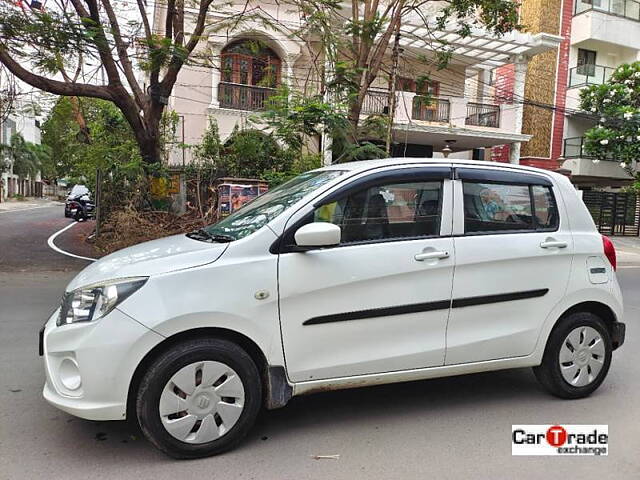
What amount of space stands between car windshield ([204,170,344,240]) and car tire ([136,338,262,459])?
75 cm

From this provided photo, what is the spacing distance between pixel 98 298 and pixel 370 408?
203 centimetres

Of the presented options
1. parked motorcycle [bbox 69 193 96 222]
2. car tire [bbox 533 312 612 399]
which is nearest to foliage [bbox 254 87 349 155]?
car tire [bbox 533 312 612 399]

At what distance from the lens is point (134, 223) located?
38.8ft

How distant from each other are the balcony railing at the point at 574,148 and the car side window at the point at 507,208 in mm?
21947

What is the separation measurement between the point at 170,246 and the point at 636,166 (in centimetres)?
2652

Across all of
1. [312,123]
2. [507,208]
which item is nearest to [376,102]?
[312,123]

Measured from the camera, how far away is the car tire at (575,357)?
12.8 feet

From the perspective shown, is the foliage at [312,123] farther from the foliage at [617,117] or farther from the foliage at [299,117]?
the foliage at [617,117]

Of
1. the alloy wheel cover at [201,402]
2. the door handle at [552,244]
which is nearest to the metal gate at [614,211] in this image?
the door handle at [552,244]

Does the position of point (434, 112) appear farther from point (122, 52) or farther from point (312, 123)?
point (122, 52)

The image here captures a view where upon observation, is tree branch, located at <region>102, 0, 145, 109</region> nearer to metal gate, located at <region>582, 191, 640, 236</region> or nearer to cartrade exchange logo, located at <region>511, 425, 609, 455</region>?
cartrade exchange logo, located at <region>511, 425, 609, 455</region>

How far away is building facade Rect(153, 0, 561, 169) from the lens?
16.1 metres

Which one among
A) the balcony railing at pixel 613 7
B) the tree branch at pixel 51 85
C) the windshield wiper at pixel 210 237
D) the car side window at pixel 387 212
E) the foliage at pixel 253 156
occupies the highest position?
the balcony railing at pixel 613 7

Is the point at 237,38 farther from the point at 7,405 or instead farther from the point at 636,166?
the point at 636,166
